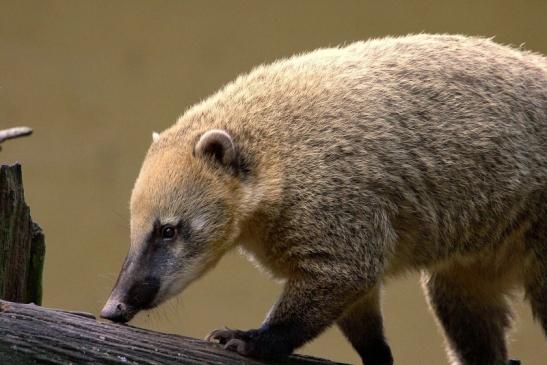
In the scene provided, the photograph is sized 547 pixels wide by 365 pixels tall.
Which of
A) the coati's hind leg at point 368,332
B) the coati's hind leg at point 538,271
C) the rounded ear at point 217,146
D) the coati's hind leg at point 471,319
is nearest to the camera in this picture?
the rounded ear at point 217,146

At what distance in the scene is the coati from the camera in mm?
4066

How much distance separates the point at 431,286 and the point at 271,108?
1.14m

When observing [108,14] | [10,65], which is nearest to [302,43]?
[108,14]

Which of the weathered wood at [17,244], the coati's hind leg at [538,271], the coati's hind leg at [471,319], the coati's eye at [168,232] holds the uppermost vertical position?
the weathered wood at [17,244]

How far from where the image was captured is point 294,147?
4.23 metres

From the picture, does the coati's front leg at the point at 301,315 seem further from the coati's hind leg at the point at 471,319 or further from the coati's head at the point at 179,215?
the coati's hind leg at the point at 471,319

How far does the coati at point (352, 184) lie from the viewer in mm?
4066

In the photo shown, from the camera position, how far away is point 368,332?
4695mm

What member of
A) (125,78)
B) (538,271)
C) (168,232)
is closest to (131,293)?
(168,232)

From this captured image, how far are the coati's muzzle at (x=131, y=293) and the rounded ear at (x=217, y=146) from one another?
1.51 feet

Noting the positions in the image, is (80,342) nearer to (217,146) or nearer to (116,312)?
(116,312)

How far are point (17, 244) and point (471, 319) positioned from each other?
1994 mm

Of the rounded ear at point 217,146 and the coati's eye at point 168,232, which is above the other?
the rounded ear at point 217,146

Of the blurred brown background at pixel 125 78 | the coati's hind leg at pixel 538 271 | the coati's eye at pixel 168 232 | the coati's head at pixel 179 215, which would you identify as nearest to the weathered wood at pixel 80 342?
the coati's head at pixel 179 215
